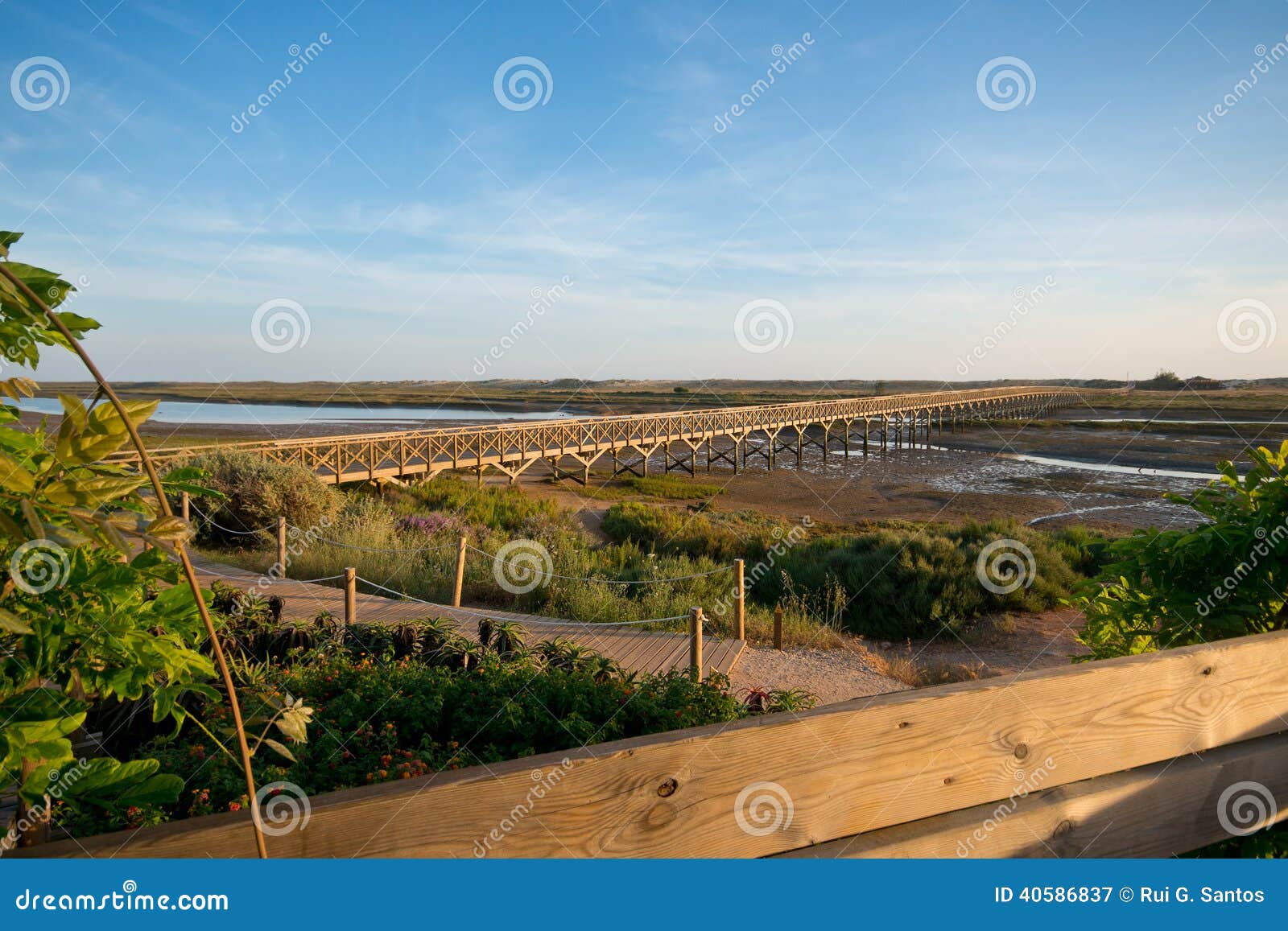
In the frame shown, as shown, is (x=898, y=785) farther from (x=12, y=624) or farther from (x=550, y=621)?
(x=550, y=621)

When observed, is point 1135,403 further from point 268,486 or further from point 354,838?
point 354,838

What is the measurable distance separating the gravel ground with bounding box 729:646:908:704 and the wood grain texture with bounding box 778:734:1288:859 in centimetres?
495

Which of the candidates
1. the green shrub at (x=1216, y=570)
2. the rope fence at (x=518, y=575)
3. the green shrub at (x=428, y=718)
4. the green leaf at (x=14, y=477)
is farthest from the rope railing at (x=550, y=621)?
the green leaf at (x=14, y=477)

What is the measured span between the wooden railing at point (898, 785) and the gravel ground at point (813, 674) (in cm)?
498

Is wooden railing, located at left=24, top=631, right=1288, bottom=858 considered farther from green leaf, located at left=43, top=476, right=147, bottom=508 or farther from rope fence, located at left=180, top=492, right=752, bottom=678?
rope fence, located at left=180, top=492, right=752, bottom=678

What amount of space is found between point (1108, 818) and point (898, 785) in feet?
1.67

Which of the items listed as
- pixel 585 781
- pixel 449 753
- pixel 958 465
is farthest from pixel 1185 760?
pixel 958 465

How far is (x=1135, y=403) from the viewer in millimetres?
75938

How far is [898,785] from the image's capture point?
131 centimetres

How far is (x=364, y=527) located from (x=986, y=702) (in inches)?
490

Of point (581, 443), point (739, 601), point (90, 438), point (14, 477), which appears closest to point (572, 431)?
point (581, 443)

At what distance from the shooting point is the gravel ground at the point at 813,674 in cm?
697

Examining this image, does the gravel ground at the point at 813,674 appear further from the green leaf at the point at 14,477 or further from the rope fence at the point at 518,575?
the green leaf at the point at 14,477

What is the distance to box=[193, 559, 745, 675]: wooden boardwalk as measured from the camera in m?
7.37
